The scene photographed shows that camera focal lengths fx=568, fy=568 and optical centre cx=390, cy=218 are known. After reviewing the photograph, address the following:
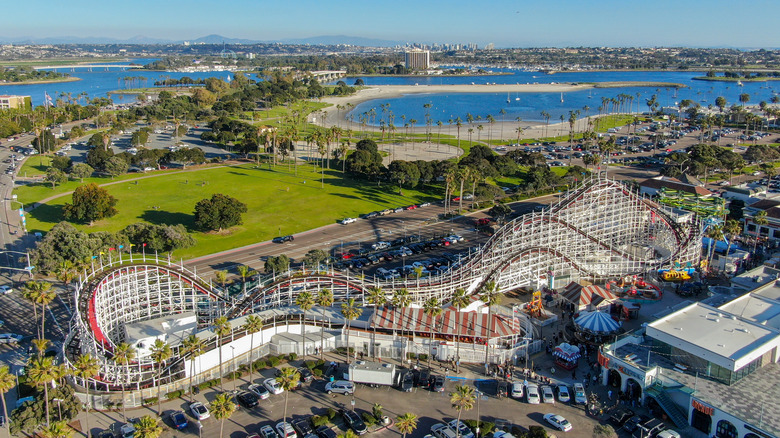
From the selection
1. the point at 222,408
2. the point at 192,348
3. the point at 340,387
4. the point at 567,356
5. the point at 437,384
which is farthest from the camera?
the point at 567,356

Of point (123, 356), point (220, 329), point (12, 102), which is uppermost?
point (12, 102)

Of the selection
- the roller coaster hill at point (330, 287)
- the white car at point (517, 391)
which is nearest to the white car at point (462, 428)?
the white car at point (517, 391)

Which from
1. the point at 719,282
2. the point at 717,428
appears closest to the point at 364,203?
the point at 719,282

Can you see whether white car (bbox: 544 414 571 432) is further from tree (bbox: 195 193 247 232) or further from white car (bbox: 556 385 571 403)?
tree (bbox: 195 193 247 232)

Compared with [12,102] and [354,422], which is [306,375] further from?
[12,102]

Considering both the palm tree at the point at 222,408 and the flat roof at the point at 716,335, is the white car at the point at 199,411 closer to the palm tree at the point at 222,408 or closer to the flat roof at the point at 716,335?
the palm tree at the point at 222,408

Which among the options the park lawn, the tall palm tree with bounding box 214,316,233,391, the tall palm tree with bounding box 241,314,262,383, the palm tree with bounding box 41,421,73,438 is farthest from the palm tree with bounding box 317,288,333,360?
the park lawn

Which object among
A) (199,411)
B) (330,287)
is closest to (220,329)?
(199,411)

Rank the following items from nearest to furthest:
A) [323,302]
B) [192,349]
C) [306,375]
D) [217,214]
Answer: [192,349], [306,375], [323,302], [217,214]
